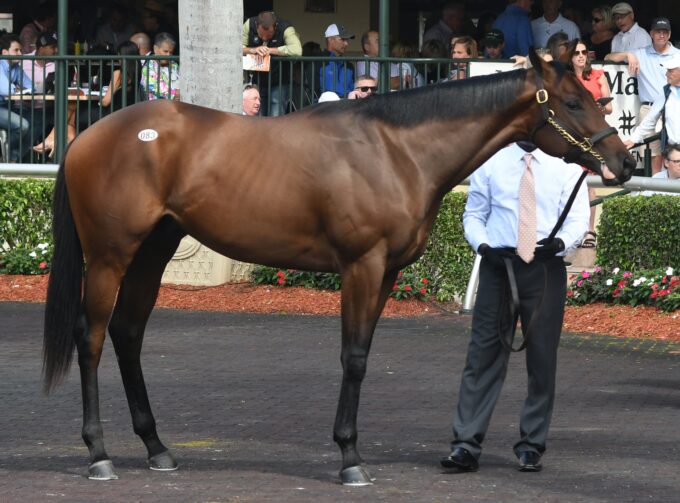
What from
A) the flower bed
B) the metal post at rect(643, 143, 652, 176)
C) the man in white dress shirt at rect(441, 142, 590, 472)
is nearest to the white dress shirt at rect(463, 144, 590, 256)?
the man in white dress shirt at rect(441, 142, 590, 472)

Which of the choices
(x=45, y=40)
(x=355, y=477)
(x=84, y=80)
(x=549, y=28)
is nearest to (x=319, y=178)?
(x=355, y=477)

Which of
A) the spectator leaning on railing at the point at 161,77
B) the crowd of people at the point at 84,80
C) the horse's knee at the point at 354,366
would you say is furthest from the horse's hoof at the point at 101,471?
the spectator leaning on railing at the point at 161,77

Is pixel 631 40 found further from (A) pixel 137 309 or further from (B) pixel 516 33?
(A) pixel 137 309

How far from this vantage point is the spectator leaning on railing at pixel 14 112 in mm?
17125

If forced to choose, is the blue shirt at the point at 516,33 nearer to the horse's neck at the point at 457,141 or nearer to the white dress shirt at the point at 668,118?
the white dress shirt at the point at 668,118

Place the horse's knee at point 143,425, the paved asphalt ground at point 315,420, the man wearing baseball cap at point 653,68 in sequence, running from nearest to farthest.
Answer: the paved asphalt ground at point 315,420 < the horse's knee at point 143,425 < the man wearing baseball cap at point 653,68

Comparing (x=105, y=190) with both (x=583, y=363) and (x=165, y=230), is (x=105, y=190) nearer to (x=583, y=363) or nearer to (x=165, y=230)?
(x=165, y=230)

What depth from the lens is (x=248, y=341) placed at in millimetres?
12391

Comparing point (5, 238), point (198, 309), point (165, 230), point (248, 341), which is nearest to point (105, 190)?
point (165, 230)

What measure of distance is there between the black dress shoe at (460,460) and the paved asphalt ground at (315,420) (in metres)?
0.06

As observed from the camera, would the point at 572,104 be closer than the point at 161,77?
Yes

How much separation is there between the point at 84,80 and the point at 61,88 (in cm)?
104

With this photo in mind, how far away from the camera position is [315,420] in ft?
29.9

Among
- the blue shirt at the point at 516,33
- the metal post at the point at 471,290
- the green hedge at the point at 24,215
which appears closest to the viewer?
the metal post at the point at 471,290
